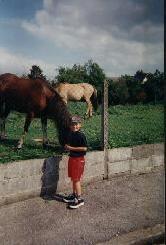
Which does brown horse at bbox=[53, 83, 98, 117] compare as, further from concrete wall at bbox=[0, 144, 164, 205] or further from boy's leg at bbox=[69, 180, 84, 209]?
boy's leg at bbox=[69, 180, 84, 209]

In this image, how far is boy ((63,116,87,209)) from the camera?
275 inches

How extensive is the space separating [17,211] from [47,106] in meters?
3.30

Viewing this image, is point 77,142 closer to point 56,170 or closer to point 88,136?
point 56,170

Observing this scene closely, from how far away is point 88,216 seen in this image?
6.55 m

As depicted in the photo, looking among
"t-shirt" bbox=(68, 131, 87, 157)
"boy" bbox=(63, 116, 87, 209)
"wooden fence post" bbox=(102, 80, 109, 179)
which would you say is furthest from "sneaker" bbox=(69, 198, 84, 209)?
"wooden fence post" bbox=(102, 80, 109, 179)

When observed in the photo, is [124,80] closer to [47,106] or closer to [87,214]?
[47,106]

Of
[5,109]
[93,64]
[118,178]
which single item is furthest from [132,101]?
[118,178]

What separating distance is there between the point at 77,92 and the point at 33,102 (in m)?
7.80

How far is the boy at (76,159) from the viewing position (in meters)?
6.98

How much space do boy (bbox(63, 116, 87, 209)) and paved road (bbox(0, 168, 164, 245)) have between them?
0.65ft

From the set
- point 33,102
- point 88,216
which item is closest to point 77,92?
point 33,102

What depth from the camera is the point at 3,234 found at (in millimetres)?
5812

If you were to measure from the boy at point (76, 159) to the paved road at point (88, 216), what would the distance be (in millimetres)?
198

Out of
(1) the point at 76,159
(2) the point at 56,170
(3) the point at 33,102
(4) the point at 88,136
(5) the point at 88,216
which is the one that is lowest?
(5) the point at 88,216
